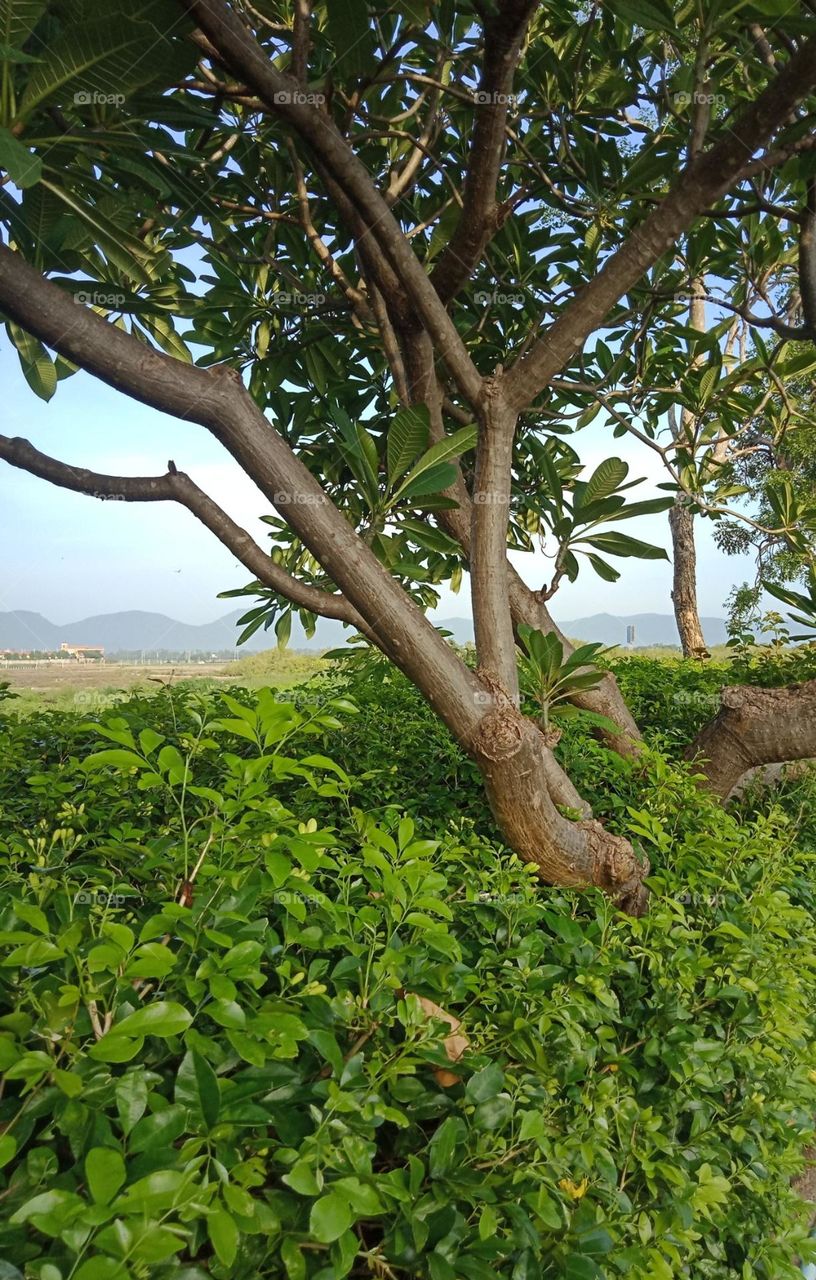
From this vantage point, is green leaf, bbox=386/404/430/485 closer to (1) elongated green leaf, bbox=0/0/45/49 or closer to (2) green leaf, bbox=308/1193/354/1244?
(1) elongated green leaf, bbox=0/0/45/49

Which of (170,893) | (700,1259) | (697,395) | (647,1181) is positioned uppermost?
(697,395)

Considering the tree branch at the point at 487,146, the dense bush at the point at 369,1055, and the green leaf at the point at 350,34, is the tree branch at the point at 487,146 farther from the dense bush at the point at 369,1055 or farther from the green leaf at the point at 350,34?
the dense bush at the point at 369,1055

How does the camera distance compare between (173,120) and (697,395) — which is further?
(697,395)

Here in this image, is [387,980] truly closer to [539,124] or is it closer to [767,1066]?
[767,1066]

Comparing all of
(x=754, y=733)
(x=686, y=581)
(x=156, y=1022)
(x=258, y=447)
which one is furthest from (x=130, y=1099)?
(x=686, y=581)

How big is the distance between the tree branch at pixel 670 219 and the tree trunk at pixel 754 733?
94 centimetres

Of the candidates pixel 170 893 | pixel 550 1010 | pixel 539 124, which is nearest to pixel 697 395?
pixel 539 124

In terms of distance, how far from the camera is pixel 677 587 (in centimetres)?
722

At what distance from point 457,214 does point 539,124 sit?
433mm

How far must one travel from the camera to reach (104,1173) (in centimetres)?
53

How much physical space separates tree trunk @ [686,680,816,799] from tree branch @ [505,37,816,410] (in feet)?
3.07

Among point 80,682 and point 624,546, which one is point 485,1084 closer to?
point 624,546

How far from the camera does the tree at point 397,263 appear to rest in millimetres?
999

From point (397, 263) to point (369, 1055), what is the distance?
125 centimetres
